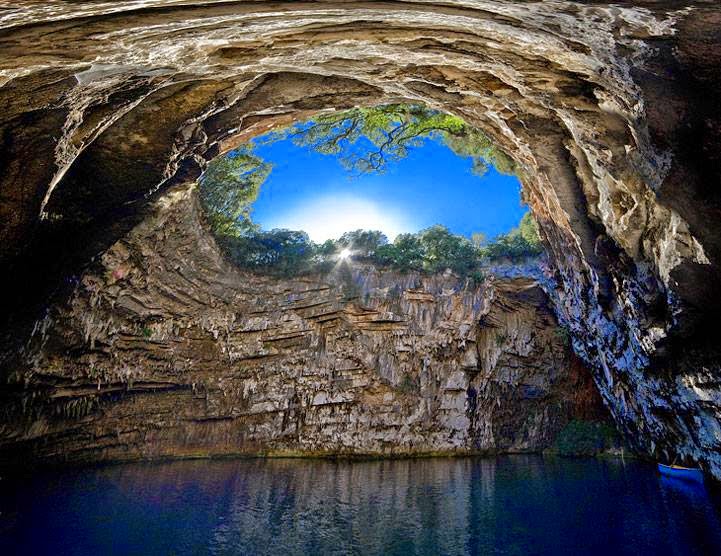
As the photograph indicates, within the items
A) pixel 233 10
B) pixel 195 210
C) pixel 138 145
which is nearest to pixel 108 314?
pixel 195 210

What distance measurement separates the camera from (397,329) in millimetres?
21016

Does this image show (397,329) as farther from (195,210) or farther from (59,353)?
(59,353)

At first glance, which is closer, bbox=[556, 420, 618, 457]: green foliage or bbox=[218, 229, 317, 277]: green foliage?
bbox=[218, 229, 317, 277]: green foliage

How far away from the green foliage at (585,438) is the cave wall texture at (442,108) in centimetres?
1100

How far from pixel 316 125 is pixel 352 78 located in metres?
5.18

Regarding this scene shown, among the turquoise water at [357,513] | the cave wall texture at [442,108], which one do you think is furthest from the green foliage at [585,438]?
the cave wall texture at [442,108]

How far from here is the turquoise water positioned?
770cm

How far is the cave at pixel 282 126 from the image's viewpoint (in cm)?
428

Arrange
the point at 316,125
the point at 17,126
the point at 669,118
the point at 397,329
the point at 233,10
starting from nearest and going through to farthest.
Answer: the point at 233,10
the point at 669,118
the point at 17,126
the point at 316,125
the point at 397,329

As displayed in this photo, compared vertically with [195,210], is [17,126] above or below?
below

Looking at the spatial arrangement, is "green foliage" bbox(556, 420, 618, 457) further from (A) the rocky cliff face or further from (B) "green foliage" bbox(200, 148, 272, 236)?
(B) "green foliage" bbox(200, 148, 272, 236)

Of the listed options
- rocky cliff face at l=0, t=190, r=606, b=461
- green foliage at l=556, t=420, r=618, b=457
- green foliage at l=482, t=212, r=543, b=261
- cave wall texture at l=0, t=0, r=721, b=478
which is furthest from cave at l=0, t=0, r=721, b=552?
green foliage at l=482, t=212, r=543, b=261

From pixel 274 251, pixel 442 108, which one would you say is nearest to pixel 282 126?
pixel 442 108

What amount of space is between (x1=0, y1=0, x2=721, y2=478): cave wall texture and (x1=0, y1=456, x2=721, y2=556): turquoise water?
2.29 meters
